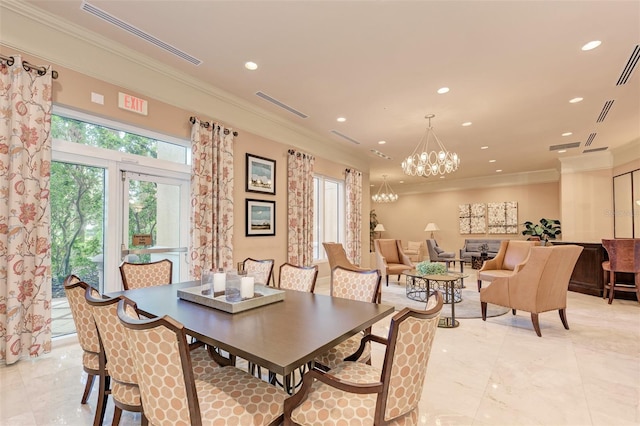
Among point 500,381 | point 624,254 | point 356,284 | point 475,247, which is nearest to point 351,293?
point 356,284

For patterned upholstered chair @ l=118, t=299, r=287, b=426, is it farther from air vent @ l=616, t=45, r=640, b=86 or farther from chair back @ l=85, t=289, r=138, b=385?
air vent @ l=616, t=45, r=640, b=86

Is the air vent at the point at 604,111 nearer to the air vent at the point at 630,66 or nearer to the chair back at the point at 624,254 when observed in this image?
the air vent at the point at 630,66

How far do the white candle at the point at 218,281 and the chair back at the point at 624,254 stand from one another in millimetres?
6038

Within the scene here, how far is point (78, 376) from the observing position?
98.0 inches

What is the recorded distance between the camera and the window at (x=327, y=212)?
674 centimetres

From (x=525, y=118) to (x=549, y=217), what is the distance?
6205mm

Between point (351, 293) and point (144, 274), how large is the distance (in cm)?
206

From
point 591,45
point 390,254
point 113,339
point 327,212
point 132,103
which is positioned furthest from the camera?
point 327,212

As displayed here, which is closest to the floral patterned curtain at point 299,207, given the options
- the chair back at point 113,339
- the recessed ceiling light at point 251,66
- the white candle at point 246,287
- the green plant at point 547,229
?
the recessed ceiling light at point 251,66

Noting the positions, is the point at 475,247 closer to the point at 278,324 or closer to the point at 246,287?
the point at 246,287

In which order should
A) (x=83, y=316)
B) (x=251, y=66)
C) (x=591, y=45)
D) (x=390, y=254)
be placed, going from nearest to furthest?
(x=83, y=316) → (x=591, y=45) → (x=251, y=66) → (x=390, y=254)

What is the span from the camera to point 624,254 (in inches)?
187

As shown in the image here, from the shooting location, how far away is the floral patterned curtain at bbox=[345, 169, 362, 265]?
23.9 ft

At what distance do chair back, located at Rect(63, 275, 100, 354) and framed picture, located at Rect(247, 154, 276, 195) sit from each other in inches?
121
